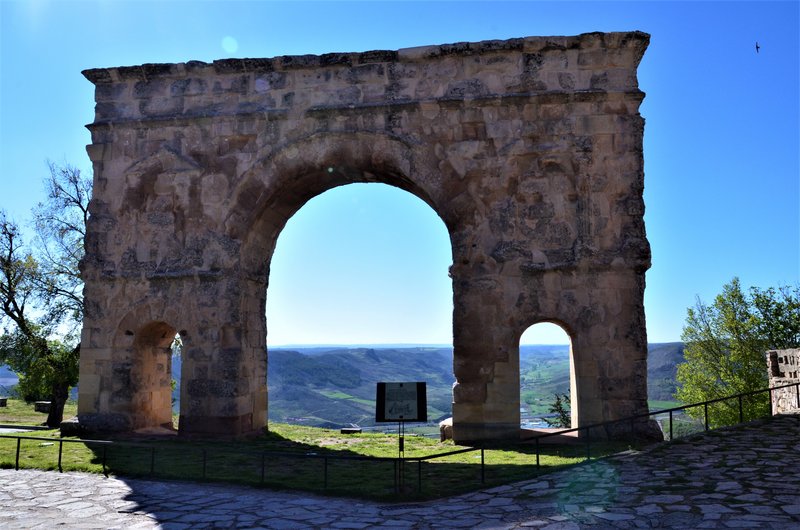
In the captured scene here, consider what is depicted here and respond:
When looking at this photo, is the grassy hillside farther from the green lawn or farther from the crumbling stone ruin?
the crumbling stone ruin

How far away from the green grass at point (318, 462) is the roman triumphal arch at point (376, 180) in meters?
1.16

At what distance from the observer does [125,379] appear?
1352cm

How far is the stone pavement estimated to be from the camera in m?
6.41

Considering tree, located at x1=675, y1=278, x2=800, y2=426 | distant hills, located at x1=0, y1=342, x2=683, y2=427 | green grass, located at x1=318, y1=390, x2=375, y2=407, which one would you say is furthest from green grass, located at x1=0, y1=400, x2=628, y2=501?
green grass, located at x1=318, y1=390, x2=375, y2=407

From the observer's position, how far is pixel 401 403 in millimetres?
8641

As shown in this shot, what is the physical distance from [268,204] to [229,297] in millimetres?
2086

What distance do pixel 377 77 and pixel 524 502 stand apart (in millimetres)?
8983

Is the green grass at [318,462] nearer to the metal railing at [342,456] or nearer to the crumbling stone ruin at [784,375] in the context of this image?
the metal railing at [342,456]

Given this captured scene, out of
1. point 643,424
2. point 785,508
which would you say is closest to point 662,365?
point 643,424

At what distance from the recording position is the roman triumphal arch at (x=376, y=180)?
12.2 m

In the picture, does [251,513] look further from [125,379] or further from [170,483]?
[125,379]

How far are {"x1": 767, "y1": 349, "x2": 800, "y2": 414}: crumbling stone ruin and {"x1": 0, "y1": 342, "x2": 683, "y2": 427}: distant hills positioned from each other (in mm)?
29293

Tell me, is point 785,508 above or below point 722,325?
below

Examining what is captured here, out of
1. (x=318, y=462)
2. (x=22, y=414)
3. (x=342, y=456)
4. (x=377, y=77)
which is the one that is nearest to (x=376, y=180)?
(x=377, y=77)
